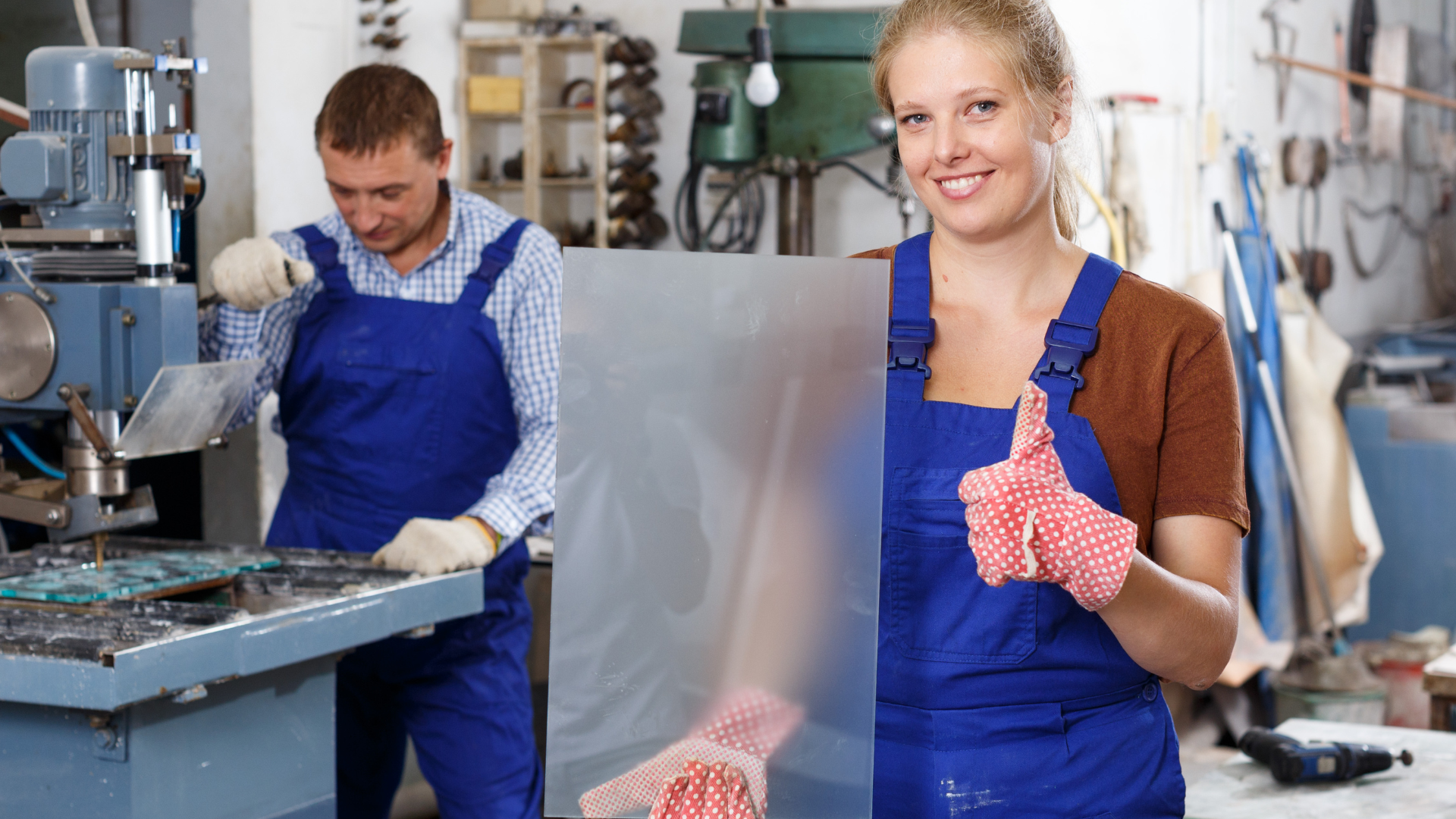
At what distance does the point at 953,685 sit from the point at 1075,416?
0.27 metres

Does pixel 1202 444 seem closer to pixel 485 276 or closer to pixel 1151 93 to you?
pixel 485 276

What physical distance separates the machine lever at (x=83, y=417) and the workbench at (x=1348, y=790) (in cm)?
Result: 154

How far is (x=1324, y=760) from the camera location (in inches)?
78.3

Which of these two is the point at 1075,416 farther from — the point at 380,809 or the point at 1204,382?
the point at 380,809

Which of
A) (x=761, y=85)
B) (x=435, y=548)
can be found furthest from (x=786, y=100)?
(x=435, y=548)

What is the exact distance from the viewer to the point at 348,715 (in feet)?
7.41

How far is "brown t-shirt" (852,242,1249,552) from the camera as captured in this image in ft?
3.98

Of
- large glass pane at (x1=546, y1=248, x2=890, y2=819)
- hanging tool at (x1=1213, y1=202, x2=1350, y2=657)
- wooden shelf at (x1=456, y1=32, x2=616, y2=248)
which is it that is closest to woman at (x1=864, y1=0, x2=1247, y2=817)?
large glass pane at (x1=546, y1=248, x2=890, y2=819)

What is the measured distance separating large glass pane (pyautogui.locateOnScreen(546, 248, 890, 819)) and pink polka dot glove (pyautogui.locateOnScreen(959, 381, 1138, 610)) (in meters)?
0.14

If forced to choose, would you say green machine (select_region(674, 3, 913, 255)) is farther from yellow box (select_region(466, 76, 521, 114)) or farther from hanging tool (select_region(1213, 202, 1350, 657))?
hanging tool (select_region(1213, 202, 1350, 657))

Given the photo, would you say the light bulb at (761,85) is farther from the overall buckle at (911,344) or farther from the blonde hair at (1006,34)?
the overall buckle at (911,344)

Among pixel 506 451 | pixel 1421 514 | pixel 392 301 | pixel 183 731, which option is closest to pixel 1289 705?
pixel 1421 514

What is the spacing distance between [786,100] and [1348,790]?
7.43 ft

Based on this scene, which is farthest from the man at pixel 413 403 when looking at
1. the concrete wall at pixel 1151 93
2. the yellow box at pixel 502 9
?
the yellow box at pixel 502 9
